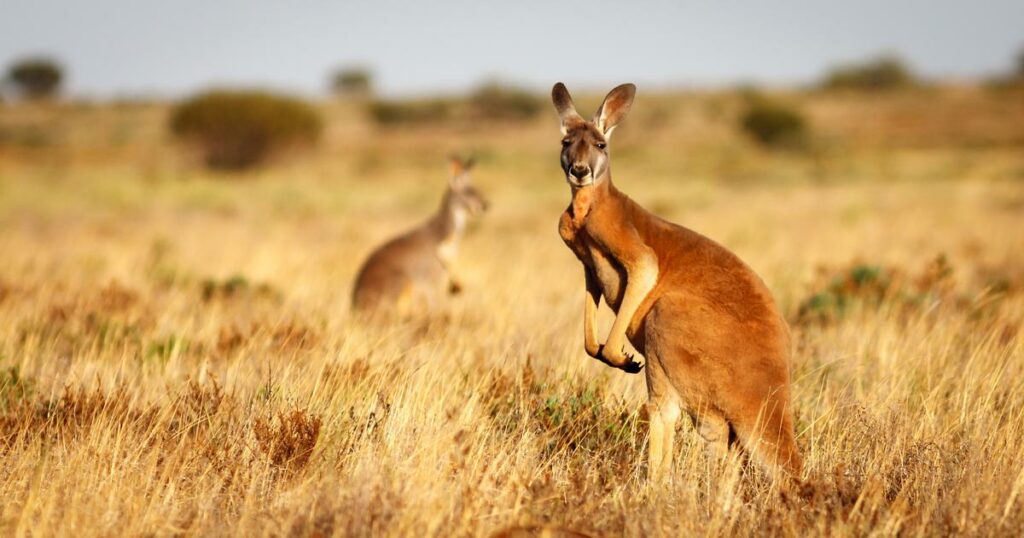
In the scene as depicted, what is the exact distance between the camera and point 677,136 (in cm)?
5822

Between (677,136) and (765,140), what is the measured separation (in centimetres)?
970

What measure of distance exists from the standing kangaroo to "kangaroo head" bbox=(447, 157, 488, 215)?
6.20 m

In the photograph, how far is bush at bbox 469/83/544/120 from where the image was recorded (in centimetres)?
7156

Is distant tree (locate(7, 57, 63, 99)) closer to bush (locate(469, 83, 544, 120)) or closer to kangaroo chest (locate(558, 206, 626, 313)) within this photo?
bush (locate(469, 83, 544, 120))

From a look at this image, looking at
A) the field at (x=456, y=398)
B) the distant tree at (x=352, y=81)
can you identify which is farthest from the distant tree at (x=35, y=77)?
the field at (x=456, y=398)

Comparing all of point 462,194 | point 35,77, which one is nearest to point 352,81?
point 35,77

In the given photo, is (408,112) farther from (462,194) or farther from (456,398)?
(456,398)

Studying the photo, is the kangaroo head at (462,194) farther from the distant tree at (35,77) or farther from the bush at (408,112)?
the distant tree at (35,77)

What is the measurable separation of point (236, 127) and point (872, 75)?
8450 cm

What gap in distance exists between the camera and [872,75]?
331ft

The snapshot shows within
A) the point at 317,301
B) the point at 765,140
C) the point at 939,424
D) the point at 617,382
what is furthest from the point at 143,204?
the point at 765,140

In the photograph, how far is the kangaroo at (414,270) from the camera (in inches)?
324

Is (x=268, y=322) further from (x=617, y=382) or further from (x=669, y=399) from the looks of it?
(x=669, y=399)

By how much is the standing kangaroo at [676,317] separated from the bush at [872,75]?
333 ft
